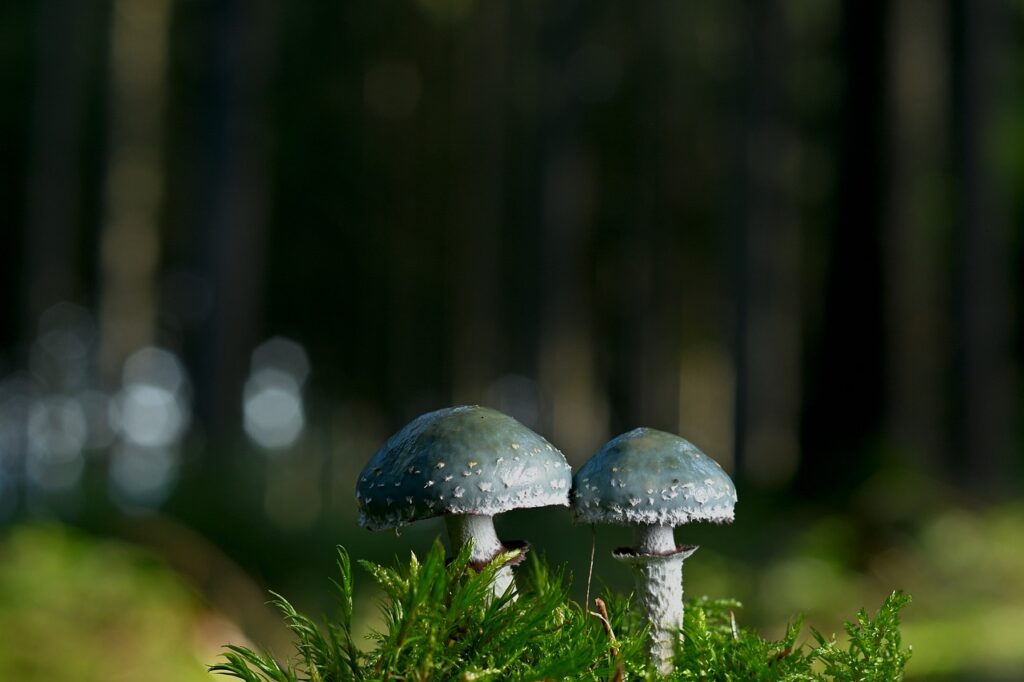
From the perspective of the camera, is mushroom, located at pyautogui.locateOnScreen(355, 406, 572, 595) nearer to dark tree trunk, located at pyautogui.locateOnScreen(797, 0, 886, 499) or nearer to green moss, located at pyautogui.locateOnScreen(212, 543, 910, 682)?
green moss, located at pyautogui.locateOnScreen(212, 543, 910, 682)

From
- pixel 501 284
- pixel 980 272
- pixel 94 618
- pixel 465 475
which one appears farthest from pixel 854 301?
pixel 501 284

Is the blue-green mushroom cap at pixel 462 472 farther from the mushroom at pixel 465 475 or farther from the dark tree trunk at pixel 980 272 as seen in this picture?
the dark tree trunk at pixel 980 272

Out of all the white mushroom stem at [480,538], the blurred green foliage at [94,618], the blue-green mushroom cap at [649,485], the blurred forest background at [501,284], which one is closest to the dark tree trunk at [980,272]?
the blurred forest background at [501,284]

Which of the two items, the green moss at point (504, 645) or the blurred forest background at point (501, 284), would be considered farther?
the blurred forest background at point (501, 284)

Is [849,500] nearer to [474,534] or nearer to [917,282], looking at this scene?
[917,282]

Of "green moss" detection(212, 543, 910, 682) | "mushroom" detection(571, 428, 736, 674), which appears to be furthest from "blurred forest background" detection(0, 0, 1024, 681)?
"mushroom" detection(571, 428, 736, 674)

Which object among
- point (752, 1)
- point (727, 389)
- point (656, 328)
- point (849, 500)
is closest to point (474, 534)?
point (849, 500)
